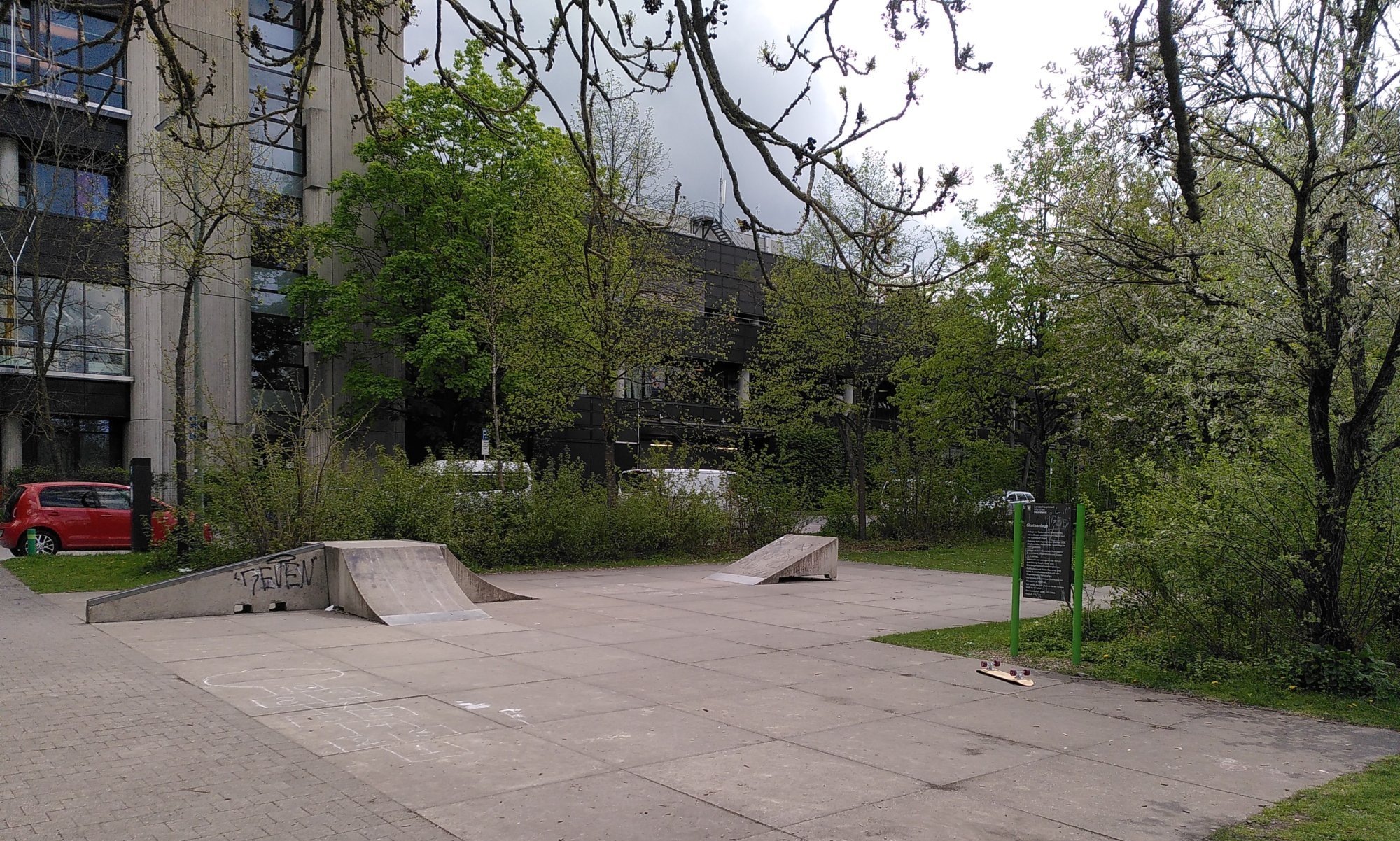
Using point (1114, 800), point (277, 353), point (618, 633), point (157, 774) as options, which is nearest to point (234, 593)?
point (618, 633)

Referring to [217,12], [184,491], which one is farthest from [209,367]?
[184,491]

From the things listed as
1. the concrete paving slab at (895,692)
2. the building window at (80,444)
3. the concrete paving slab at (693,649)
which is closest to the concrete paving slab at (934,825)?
the concrete paving slab at (895,692)

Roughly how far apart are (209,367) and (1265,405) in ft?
105

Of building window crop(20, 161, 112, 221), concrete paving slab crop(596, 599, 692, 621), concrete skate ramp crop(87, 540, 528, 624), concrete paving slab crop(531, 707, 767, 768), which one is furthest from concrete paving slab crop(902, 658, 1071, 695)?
building window crop(20, 161, 112, 221)

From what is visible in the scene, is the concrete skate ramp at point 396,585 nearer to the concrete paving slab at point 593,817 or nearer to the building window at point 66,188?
the concrete paving slab at point 593,817

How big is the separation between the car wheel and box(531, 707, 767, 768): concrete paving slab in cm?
1746

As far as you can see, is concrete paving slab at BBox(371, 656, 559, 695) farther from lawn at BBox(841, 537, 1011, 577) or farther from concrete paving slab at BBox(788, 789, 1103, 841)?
lawn at BBox(841, 537, 1011, 577)

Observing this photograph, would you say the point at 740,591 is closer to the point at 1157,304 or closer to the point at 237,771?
the point at 1157,304

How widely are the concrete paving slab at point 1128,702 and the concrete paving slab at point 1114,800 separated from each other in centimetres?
175

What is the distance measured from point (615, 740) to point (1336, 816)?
4.09 metres

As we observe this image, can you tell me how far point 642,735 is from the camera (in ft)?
21.6

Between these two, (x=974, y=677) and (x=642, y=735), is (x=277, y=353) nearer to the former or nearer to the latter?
(x=974, y=677)

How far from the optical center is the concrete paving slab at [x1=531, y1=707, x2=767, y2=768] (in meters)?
6.13

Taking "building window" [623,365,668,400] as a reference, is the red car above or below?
below
